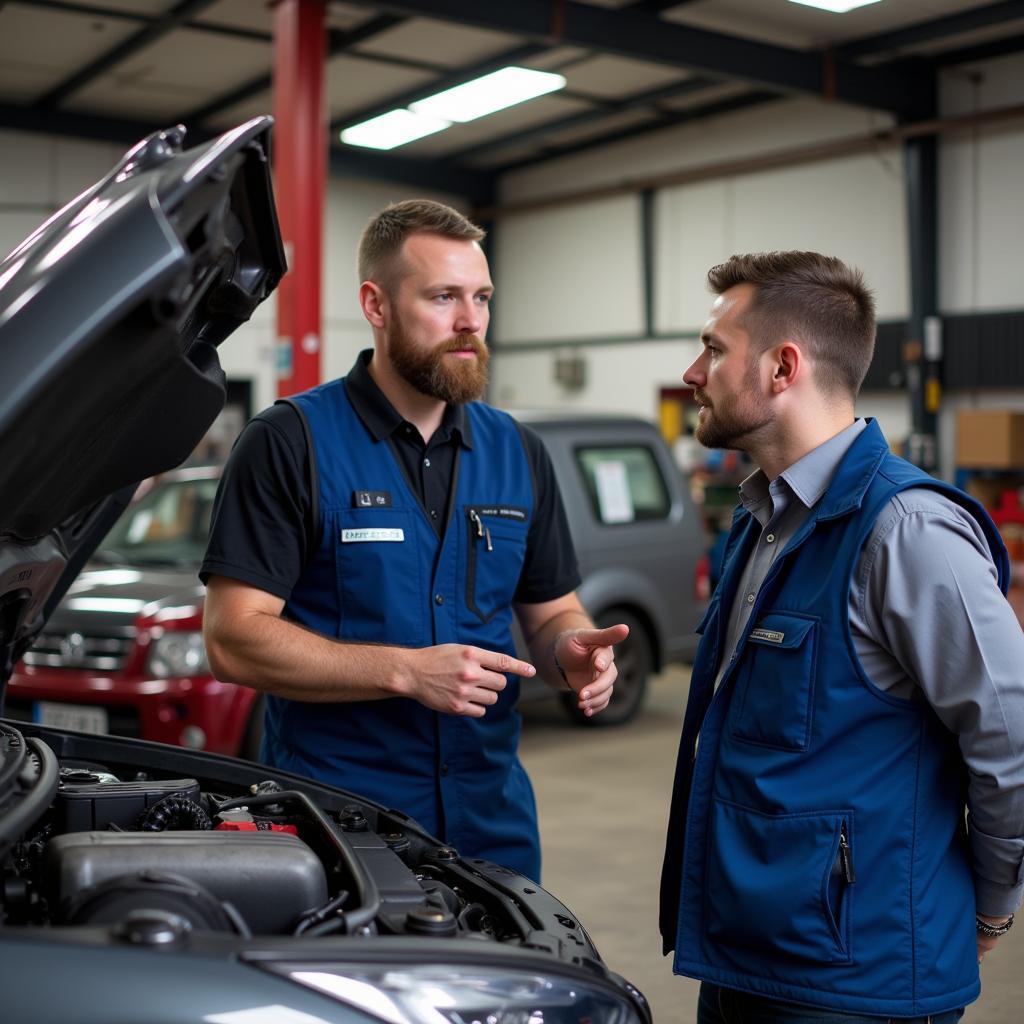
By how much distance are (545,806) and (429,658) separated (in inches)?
144

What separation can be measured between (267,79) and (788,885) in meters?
11.5

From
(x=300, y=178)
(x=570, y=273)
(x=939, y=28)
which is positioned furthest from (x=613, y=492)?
(x=570, y=273)

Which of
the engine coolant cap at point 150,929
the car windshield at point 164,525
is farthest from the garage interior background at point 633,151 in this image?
the engine coolant cap at point 150,929

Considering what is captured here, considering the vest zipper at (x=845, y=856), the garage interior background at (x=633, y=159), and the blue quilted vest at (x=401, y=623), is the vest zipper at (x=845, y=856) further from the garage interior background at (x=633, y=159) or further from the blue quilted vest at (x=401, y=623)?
the garage interior background at (x=633, y=159)

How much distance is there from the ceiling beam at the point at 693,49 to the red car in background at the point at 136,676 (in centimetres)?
499

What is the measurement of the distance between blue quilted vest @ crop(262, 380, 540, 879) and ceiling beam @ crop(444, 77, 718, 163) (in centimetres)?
986

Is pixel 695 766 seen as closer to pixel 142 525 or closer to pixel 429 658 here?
pixel 429 658

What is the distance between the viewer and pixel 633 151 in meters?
14.0

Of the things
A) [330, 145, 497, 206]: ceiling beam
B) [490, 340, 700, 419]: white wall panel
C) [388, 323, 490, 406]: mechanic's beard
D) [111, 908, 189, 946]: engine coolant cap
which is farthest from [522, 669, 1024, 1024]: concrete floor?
[330, 145, 497, 206]: ceiling beam

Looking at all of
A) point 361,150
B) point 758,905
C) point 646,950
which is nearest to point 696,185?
point 361,150

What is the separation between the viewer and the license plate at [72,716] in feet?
16.2

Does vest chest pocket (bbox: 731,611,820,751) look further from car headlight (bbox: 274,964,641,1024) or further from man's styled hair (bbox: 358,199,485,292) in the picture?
man's styled hair (bbox: 358,199,485,292)

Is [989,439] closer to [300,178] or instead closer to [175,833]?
[300,178]

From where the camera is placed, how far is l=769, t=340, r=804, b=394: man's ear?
6.40ft
